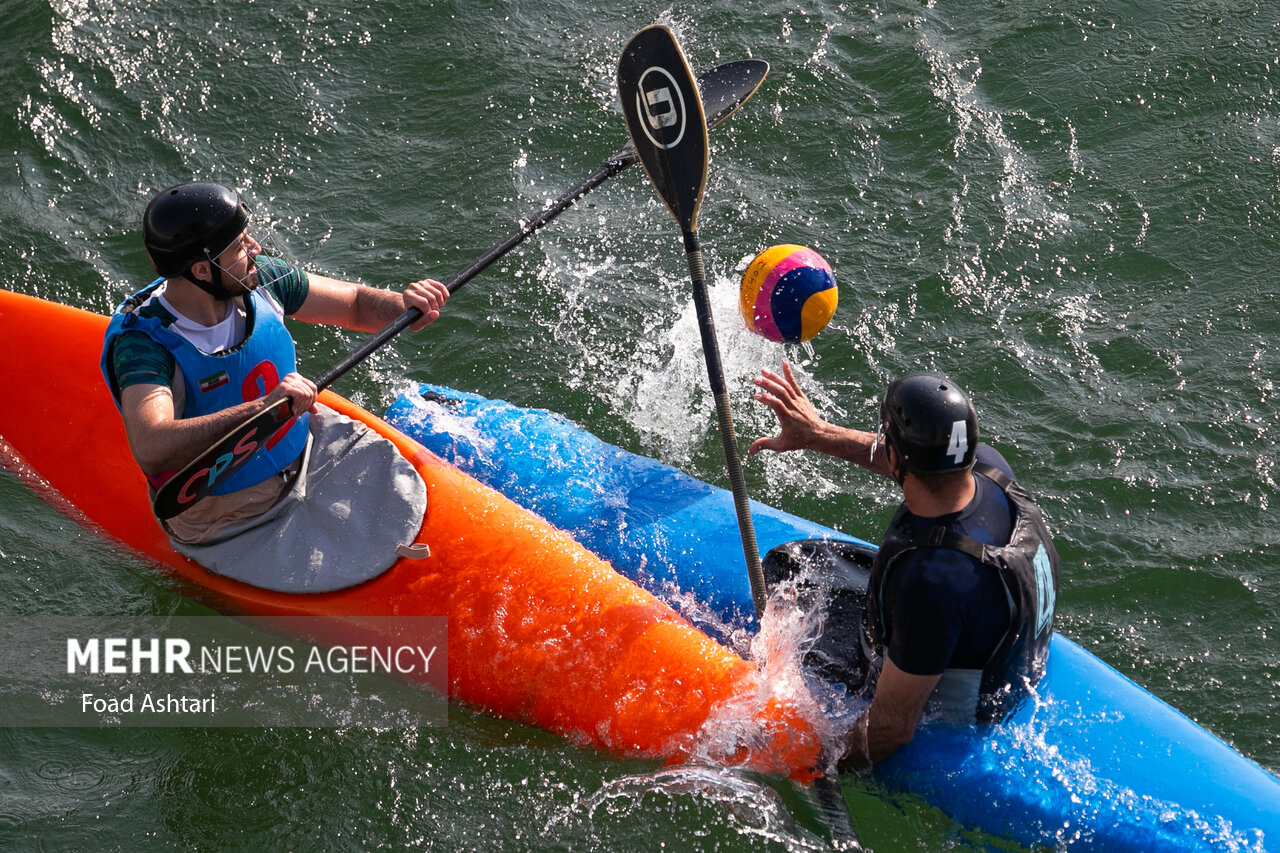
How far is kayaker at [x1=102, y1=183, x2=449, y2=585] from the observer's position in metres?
3.41

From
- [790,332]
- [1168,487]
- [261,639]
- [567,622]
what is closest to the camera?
[567,622]

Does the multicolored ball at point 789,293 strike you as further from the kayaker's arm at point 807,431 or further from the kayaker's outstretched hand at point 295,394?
the kayaker's outstretched hand at point 295,394

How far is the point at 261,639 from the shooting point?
3982mm

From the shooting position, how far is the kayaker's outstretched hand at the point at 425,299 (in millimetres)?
4059

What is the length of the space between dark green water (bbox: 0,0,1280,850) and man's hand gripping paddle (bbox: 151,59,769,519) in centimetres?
101

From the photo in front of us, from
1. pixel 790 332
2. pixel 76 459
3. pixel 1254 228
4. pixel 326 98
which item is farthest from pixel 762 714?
pixel 326 98

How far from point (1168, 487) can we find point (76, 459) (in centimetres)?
441

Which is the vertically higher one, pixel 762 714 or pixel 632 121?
pixel 632 121

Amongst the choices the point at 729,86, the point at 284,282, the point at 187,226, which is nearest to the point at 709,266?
the point at 729,86

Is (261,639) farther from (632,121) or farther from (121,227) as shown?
(121,227)

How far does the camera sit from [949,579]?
2.71 meters

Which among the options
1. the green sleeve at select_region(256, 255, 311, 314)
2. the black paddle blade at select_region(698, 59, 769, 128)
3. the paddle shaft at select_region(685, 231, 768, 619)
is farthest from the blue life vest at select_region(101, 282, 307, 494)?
the black paddle blade at select_region(698, 59, 769, 128)

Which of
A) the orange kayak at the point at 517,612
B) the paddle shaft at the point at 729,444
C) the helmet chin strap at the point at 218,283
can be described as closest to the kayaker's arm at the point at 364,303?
the orange kayak at the point at 517,612

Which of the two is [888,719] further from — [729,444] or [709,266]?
[709,266]
